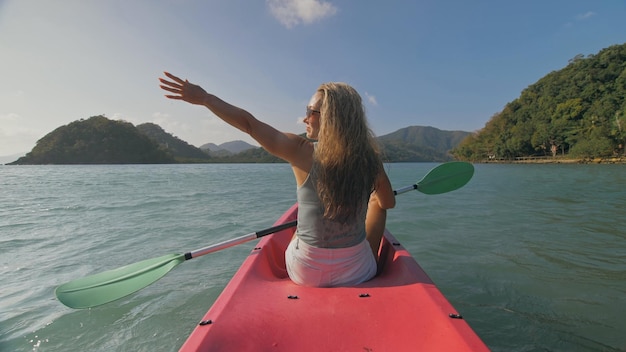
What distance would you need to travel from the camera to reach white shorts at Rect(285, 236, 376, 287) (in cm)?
188

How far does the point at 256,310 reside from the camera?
1.68 m

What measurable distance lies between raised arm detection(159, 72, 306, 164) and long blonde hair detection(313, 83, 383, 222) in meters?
0.14

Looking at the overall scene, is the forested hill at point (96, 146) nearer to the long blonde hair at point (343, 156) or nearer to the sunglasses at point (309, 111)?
the sunglasses at point (309, 111)

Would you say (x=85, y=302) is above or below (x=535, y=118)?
below

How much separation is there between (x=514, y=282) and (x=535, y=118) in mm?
79308

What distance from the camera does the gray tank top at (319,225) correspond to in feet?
5.89

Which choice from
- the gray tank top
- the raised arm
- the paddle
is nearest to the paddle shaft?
the paddle

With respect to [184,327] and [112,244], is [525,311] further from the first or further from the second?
[112,244]

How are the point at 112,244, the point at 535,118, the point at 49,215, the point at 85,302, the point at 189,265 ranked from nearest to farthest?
the point at 85,302 → the point at 189,265 → the point at 112,244 → the point at 49,215 → the point at 535,118

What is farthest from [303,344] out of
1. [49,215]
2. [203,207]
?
[49,215]

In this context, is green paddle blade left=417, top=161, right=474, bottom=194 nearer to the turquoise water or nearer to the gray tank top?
the turquoise water

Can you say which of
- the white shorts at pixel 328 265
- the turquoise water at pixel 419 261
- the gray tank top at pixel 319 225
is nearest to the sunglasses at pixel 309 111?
the gray tank top at pixel 319 225

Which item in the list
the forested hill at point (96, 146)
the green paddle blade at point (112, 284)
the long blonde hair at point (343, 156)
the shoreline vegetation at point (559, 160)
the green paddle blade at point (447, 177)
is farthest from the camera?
the forested hill at point (96, 146)

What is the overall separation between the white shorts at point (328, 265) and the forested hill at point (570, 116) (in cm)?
5707
